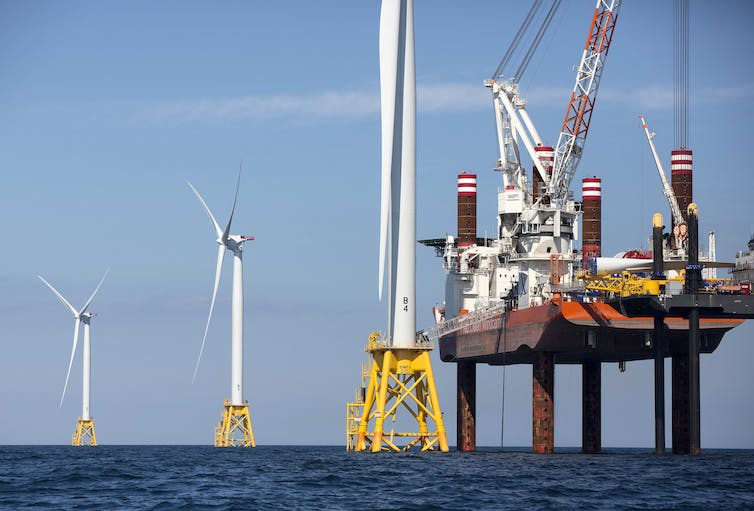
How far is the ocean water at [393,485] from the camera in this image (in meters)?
57.8

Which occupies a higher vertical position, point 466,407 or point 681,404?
point 681,404

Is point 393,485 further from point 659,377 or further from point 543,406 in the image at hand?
point 543,406

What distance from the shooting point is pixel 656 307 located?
303 feet

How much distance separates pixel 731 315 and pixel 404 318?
22.3 meters

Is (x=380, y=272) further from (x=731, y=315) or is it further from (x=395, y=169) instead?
(x=731, y=315)

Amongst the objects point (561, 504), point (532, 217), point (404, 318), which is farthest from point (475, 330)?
point (561, 504)

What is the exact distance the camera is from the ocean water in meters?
57.8

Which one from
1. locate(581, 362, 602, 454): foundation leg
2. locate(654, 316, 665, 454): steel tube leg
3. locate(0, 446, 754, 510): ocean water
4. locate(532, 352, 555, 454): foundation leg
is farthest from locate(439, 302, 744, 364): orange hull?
A: locate(0, 446, 754, 510): ocean water

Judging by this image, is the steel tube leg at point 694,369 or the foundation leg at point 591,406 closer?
the steel tube leg at point 694,369

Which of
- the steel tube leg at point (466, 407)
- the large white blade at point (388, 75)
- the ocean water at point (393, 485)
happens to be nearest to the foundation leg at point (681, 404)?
the ocean water at point (393, 485)

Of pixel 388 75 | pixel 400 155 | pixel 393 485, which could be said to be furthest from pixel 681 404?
pixel 393 485

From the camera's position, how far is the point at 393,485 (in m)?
65.8

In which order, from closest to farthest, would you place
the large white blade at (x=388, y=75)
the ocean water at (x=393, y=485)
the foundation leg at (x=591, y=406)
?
the ocean water at (x=393, y=485), the large white blade at (x=388, y=75), the foundation leg at (x=591, y=406)

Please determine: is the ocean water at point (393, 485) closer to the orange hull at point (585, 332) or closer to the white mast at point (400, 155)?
the white mast at point (400, 155)
